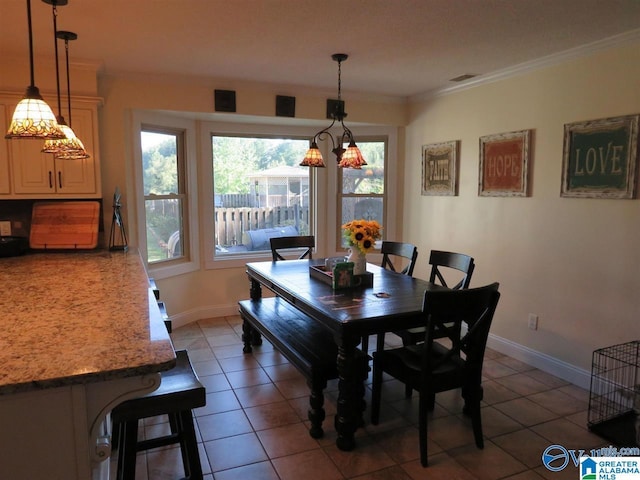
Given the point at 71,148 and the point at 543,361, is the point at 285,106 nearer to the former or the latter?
the point at 71,148

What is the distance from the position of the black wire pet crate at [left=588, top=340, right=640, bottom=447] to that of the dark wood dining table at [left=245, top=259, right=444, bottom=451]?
125cm

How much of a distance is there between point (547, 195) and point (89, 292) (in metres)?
3.19

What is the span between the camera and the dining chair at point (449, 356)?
88.4 inches

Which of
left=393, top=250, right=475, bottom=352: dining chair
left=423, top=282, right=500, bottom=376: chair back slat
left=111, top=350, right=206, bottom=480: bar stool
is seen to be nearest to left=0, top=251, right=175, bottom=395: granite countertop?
left=111, top=350, right=206, bottom=480: bar stool

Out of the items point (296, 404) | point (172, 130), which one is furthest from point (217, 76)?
point (296, 404)

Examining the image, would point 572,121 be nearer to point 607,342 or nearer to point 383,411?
point 607,342

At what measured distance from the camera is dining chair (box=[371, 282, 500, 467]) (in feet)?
7.36

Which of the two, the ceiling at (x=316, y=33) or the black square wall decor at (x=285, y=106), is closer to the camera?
the ceiling at (x=316, y=33)

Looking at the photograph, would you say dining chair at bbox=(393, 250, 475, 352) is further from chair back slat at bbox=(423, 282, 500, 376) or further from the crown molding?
the crown molding

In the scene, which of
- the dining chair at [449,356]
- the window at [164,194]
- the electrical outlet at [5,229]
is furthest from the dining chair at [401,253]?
the electrical outlet at [5,229]

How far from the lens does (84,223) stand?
3.51m

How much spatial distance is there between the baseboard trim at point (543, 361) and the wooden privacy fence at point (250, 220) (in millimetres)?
2465

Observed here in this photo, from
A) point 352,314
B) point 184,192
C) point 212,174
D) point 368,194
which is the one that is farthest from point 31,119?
point 368,194

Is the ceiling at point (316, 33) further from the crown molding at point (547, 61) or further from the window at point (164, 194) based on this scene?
the window at point (164, 194)
